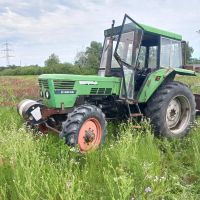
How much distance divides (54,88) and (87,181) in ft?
6.83

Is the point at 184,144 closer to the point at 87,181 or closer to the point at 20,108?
the point at 87,181

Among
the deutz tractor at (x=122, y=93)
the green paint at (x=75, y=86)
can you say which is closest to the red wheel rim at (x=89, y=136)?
the deutz tractor at (x=122, y=93)

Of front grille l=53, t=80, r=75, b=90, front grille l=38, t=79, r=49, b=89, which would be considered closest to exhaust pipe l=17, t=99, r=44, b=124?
front grille l=38, t=79, r=49, b=89

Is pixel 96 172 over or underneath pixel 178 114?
underneath

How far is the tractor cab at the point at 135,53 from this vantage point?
21.4ft

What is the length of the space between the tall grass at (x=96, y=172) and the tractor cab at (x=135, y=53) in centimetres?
168

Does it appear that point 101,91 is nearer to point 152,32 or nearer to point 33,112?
point 33,112

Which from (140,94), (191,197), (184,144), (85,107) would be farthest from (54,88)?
(191,197)

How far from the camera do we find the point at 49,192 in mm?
3473

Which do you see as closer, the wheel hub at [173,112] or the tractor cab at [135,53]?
the tractor cab at [135,53]

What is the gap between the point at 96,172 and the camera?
426 centimetres

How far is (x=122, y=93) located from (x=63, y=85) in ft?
4.27

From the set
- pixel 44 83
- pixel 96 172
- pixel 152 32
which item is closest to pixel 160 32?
pixel 152 32

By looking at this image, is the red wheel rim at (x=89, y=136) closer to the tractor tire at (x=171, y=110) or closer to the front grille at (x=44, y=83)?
the front grille at (x=44, y=83)
